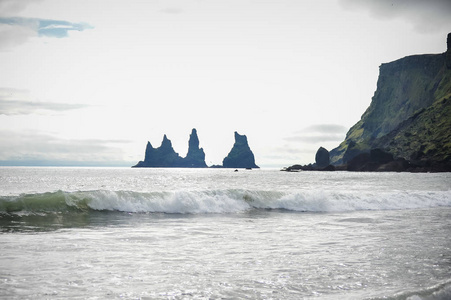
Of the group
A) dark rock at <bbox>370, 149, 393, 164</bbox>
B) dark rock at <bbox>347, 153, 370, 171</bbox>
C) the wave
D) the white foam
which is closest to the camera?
the wave

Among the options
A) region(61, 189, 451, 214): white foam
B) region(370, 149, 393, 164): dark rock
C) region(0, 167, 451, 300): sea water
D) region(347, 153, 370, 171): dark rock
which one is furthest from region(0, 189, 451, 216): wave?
region(347, 153, 370, 171): dark rock

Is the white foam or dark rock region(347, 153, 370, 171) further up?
dark rock region(347, 153, 370, 171)

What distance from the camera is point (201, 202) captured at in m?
25.7

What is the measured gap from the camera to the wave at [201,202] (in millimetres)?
22156

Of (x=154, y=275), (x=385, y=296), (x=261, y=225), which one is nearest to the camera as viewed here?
(x=385, y=296)

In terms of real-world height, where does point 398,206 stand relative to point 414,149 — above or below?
below

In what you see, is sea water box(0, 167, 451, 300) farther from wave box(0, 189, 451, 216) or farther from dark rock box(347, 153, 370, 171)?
dark rock box(347, 153, 370, 171)

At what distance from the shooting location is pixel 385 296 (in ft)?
22.3

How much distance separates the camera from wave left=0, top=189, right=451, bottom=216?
22.2 metres

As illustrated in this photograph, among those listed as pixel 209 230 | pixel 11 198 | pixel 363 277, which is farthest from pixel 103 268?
pixel 11 198

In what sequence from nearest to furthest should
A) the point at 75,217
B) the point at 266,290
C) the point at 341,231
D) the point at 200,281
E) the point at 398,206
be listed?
the point at 266,290
the point at 200,281
the point at 341,231
the point at 75,217
the point at 398,206

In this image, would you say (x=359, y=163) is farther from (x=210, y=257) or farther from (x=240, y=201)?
(x=210, y=257)

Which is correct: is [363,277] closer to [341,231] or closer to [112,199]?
[341,231]

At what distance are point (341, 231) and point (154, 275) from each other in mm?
9844
